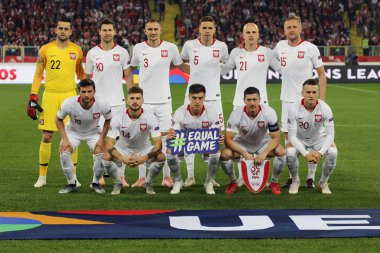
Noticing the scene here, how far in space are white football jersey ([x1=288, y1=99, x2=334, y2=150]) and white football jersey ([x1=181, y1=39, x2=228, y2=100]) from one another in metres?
1.12

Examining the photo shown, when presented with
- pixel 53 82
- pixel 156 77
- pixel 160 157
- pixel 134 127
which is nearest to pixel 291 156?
pixel 160 157

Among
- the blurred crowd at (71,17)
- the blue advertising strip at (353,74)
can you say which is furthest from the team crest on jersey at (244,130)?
the blurred crowd at (71,17)

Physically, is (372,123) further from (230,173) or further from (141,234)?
(141,234)

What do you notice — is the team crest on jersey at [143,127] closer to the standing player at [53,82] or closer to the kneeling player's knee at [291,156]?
the standing player at [53,82]

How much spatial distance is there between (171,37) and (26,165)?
89.8 ft

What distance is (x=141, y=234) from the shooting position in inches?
263

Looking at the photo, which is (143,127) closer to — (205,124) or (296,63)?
(205,124)

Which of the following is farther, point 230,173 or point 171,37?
point 171,37

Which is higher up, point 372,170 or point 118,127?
point 118,127

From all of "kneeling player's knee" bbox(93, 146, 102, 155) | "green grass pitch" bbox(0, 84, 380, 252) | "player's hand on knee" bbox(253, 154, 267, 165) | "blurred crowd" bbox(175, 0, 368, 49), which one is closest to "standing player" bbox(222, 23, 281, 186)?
"player's hand on knee" bbox(253, 154, 267, 165)

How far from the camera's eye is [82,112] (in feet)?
29.5

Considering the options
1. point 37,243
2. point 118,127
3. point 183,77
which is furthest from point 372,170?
point 183,77

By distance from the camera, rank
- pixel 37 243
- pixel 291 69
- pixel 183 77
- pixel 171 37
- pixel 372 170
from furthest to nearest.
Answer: pixel 171 37, pixel 183 77, pixel 372 170, pixel 291 69, pixel 37 243

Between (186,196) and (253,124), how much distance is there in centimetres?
118
